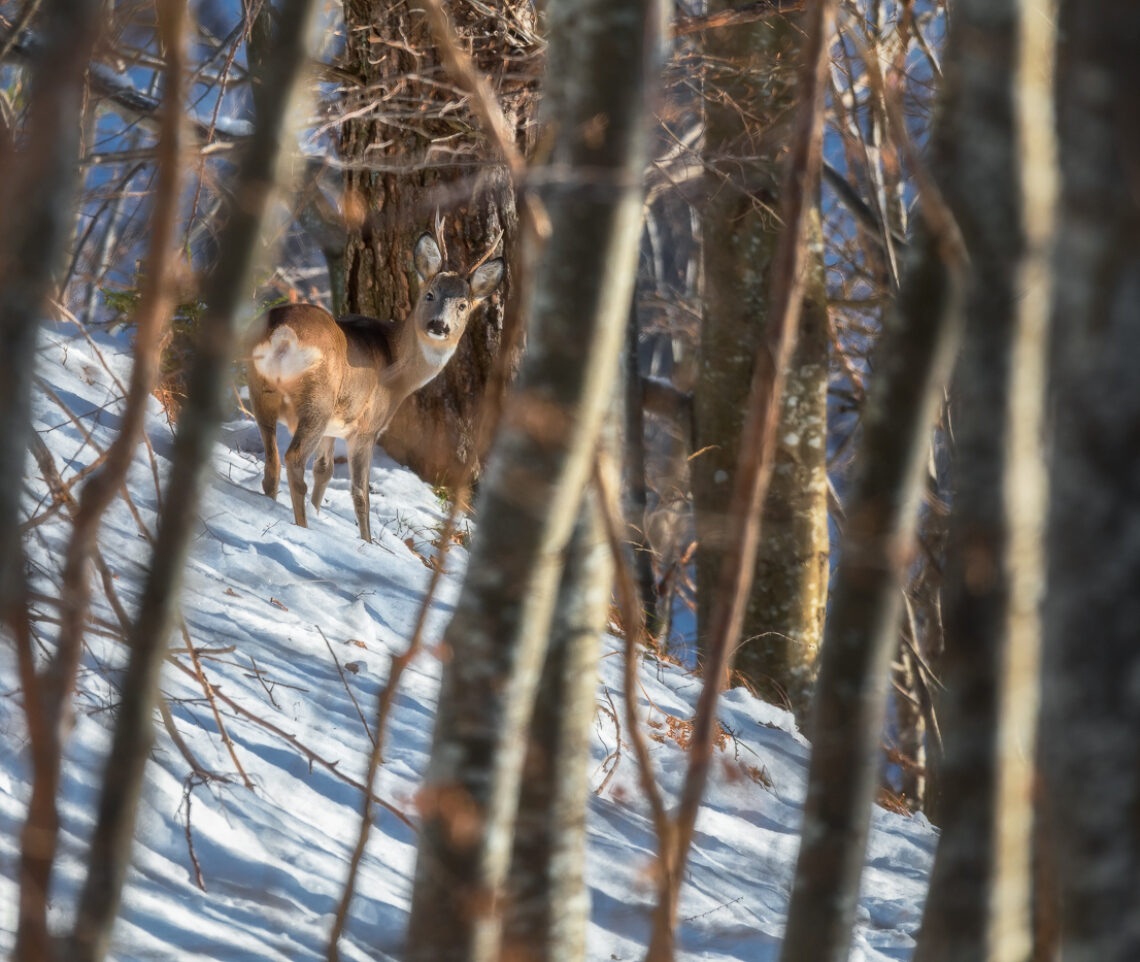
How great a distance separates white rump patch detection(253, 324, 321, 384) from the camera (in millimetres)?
6055

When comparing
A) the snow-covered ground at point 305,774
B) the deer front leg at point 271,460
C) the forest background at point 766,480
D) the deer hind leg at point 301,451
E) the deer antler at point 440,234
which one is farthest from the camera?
the deer antler at point 440,234

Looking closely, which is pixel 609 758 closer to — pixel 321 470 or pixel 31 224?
pixel 321 470

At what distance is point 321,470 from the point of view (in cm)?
659

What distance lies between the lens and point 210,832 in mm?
3143

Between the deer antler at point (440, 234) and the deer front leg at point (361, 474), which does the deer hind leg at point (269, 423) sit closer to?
the deer front leg at point (361, 474)

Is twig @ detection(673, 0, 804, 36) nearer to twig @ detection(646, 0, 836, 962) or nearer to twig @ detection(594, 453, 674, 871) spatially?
twig @ detection(646, 0, 836, 962)

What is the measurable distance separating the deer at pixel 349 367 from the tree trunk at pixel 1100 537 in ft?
15.9

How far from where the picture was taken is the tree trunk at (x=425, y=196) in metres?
6.61

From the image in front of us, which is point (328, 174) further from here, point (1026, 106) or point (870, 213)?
point (1026, 106)

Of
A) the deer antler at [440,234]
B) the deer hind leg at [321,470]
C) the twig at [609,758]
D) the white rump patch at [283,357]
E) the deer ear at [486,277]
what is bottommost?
the twig at [609,758]

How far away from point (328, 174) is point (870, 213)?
3.85m

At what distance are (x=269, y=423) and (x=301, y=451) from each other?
0.24 metres

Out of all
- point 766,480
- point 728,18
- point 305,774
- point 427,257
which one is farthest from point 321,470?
point 766,480

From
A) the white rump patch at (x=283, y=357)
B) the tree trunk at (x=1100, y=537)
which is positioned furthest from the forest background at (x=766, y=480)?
the white rump patch at (x=283, y=357)
